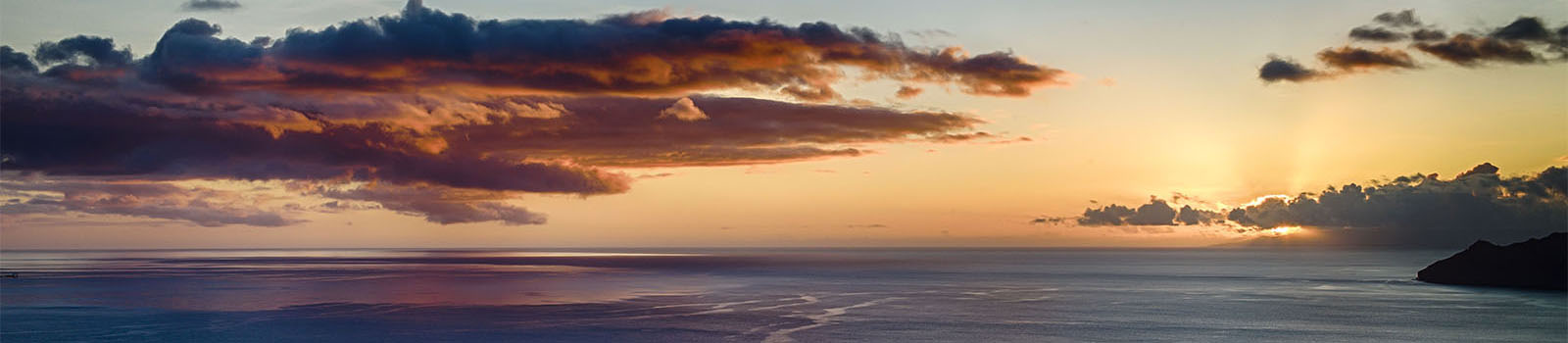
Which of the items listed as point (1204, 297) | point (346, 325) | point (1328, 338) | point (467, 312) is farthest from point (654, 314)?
point (1204, 297)

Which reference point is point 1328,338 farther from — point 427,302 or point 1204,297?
point 427,302

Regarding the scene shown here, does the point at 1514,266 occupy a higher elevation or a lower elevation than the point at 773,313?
higher

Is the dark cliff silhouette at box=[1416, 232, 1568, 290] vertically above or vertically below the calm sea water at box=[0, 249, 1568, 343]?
above

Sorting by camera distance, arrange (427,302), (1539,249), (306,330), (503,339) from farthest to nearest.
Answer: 1. (1539,249)
2. (427,302)
3. (306,330)
4. (503,339)

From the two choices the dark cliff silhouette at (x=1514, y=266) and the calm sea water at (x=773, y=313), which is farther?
the dark cliff silhouette at (x=1514, y=266)

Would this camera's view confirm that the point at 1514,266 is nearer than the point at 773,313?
No

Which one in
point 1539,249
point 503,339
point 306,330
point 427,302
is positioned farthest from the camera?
point 1539,249

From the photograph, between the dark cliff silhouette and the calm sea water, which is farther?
the dark cliff silhouette

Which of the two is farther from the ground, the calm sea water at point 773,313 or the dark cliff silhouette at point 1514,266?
the dark cliff silhouette at point 1514,266
